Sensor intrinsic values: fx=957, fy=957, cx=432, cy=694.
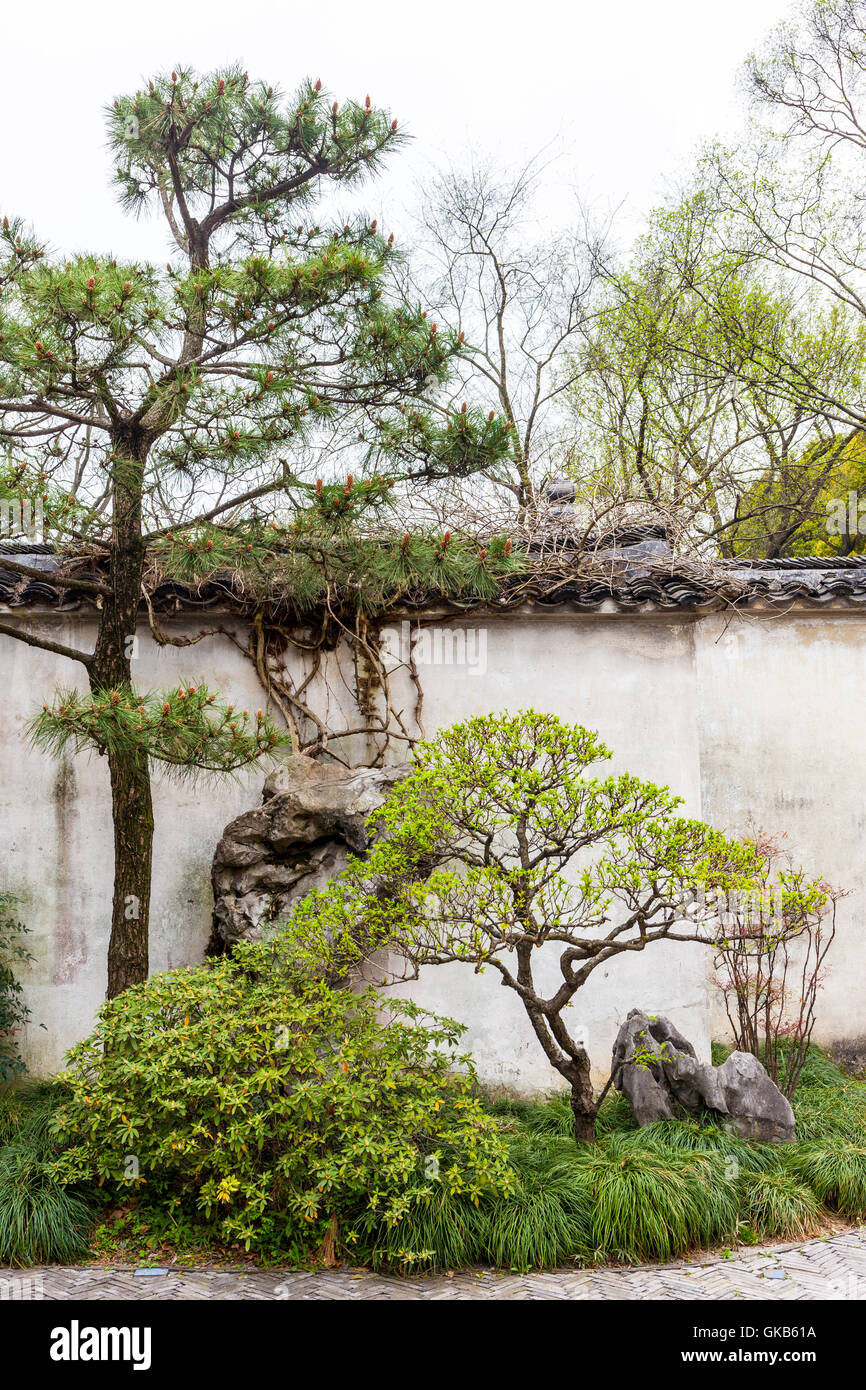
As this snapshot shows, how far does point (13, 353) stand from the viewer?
443 centimetres

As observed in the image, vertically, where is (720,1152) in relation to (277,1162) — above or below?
below

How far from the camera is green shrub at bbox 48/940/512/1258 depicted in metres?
4.25

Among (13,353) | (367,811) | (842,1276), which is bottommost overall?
(842,1276)

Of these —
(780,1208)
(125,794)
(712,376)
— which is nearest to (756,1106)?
(780,1208)

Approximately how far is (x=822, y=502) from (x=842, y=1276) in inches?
526

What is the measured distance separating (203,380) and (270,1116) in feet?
11.8

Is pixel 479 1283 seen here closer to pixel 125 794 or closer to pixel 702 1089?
pixel 702 1089

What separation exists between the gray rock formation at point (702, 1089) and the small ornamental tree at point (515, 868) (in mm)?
501

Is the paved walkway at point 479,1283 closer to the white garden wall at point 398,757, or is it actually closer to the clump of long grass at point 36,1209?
the clump of long grass at point 36,1209

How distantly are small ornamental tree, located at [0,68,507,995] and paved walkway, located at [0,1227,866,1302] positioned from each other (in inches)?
65.0

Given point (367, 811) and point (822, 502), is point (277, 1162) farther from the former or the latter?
point (822, 502)

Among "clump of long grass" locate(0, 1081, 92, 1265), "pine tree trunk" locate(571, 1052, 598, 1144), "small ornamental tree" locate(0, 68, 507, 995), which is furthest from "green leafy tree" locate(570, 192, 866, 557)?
"clump of long grass" locate(0, 1081, 92, 1265)

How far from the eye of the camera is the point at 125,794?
559 cm
